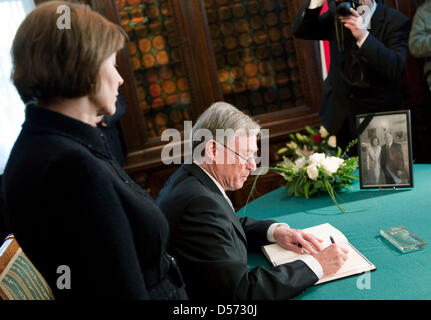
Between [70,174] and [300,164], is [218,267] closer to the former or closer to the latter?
[70,174]

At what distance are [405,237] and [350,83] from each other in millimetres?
1781

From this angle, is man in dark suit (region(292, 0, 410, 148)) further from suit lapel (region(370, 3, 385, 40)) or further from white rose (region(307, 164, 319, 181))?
white rose (region(307, 164, 319, 181))

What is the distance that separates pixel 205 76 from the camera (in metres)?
4.00

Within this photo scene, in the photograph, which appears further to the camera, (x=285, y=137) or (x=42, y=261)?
(x=285, y=137)

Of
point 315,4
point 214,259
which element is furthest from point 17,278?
point 315,4

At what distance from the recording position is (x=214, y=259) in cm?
135

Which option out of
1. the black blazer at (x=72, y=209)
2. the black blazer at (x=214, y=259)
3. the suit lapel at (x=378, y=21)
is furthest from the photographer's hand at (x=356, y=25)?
the black blazer at (x=72, y=209)

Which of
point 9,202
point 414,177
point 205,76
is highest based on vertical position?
point 9,202

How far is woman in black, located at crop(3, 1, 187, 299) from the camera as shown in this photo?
2.89ft

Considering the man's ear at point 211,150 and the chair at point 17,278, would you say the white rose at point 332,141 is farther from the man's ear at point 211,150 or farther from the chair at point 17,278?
the chair at point 17,278

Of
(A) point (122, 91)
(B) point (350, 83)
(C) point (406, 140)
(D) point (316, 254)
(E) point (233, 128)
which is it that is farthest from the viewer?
(A) point (122, 91)

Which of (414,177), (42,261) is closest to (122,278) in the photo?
(42,261)

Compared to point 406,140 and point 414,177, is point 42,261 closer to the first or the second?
point 406,140

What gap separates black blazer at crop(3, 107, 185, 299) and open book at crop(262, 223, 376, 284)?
2.38 ft
